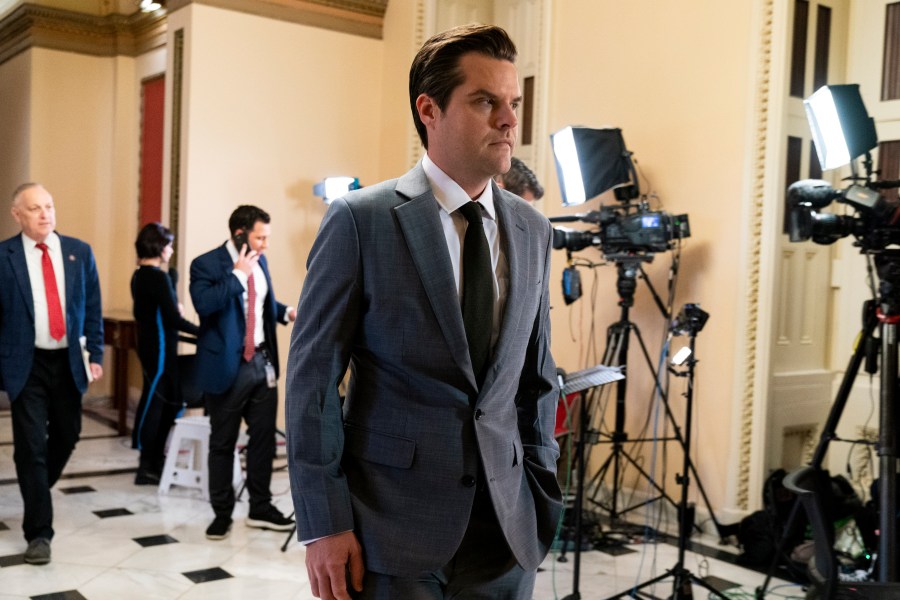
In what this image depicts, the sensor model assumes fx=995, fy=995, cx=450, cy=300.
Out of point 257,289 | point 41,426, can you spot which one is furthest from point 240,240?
point 41,426

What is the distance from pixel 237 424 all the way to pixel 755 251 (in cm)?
258

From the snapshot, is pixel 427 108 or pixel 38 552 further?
pixel 38 552

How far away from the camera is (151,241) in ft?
19.0

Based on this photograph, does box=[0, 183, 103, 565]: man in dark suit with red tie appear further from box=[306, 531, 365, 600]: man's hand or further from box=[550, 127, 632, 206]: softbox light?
box=[306, 531, 365, 600]: man's hand

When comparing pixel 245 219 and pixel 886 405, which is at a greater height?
pixel 245 219

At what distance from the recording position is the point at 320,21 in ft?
23.9

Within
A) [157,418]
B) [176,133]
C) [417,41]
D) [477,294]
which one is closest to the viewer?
[477,294]

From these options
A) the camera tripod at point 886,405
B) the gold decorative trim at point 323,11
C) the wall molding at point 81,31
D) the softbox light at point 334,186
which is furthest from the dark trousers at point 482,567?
the wall molding at point 81,31

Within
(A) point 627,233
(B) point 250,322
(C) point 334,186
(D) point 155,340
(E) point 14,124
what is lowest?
(D) point 155,340

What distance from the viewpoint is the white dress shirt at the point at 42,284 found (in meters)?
4.20

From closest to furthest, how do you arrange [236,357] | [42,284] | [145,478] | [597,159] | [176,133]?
[42,284] → [236,357] → [597,159] → [145,478] → [176,133]

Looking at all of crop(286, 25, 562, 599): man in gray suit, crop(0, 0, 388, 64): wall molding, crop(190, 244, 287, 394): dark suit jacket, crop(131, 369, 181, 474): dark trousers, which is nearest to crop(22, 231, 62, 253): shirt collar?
crop(190, 244, 287, 394): dark suit jacket

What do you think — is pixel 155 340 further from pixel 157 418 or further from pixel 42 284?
pixel 42 284

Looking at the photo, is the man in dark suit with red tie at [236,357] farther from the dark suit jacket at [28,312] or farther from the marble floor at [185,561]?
the dark suit jacket at [28,312]
